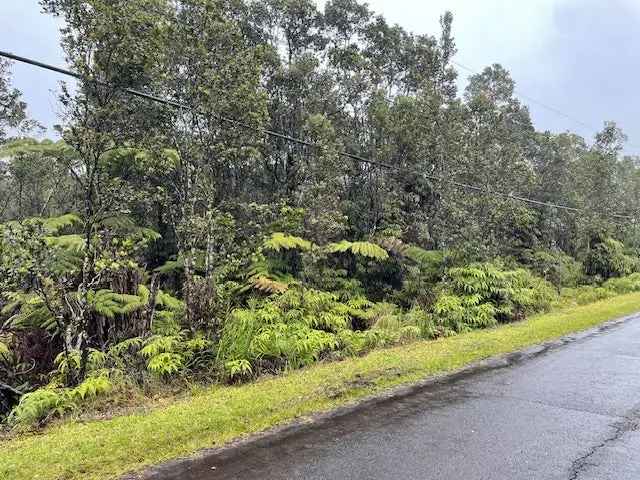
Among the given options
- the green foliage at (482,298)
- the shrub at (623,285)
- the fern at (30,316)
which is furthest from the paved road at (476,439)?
the shrub at (623,285)

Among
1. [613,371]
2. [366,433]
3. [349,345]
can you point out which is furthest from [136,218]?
[613,371]

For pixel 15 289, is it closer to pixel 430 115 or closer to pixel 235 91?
pixel 235 91

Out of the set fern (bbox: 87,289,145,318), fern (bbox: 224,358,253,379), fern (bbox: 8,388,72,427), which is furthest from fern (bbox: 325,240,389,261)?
fern (bbox: 8,388,72,427)

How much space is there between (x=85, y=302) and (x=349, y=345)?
4118 mm

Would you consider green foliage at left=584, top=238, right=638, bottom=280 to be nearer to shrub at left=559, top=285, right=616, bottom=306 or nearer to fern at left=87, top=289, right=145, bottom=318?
shrub at left=559, top=285, right=616, bottom=306

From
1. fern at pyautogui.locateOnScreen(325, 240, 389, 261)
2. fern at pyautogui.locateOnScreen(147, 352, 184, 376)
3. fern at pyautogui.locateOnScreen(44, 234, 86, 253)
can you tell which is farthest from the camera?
fern at pyautogui.locateOnScreen(325, 240, 389, 261)

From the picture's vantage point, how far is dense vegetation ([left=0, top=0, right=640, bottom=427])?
6.81m

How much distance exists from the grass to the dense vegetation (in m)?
0.77

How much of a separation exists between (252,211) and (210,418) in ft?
15.0

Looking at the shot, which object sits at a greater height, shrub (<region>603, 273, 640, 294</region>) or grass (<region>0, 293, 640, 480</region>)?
shrub (<region>603, 273, 640, 294</region>)

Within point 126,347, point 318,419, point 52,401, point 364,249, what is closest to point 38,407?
point 52,401

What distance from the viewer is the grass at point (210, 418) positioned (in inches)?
166

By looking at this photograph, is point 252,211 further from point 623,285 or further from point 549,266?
point 623,285

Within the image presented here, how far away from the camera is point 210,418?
516 centimetres
